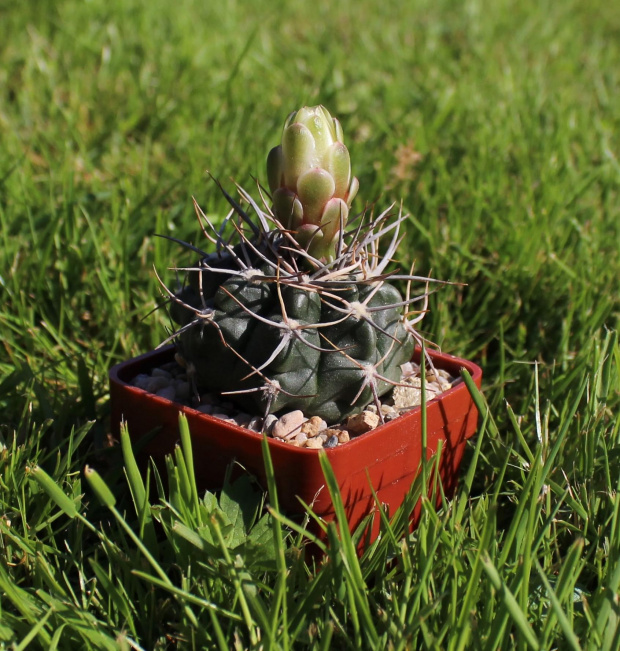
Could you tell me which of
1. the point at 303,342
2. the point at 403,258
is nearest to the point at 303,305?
the point at 303,342

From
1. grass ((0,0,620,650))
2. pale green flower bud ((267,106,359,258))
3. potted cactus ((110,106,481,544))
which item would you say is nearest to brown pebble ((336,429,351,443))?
potted cactus ((110,106,481,544))

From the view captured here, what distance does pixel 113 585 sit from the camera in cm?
121

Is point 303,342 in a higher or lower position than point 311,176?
lower

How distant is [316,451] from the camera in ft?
4.07

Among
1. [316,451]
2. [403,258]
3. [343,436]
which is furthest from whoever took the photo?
[403,258]

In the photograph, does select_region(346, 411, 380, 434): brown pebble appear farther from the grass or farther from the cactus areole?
the grass

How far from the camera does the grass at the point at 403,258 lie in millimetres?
1173

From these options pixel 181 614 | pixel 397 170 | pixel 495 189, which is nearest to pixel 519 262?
pixel 495 189

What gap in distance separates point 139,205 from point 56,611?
55.7 inches

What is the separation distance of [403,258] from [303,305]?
1000 millimetres

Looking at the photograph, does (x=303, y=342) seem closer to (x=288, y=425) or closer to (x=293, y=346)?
(x=293, y=346)

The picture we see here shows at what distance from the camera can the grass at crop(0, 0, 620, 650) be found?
46.2 inches

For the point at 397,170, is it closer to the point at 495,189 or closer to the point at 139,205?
the point at 495,189

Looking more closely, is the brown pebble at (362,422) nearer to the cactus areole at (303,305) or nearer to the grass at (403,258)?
the cactus areole at (303,305)
